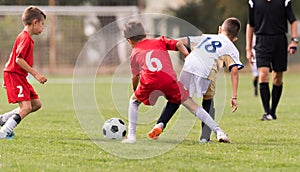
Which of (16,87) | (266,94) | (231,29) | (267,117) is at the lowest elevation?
(267,117)

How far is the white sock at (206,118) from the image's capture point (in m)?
7.66

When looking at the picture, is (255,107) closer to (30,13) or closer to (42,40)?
(30,13)

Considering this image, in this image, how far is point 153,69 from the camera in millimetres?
7395

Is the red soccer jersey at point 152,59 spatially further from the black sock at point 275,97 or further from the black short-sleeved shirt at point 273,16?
the black sock at point 275,97

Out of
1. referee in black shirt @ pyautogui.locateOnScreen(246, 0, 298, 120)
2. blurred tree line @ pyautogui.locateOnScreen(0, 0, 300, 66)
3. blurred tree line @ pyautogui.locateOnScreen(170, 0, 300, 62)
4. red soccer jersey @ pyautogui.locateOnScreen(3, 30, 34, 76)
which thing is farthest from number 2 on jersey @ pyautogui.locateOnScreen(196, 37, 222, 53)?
blurred tree line @ pyautogui.locateOnScreen(170, 0, 300, 62)

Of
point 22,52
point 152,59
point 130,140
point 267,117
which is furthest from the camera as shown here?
point 267,117

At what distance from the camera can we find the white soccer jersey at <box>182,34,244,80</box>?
24.9 feet

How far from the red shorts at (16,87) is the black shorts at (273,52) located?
12.9ft

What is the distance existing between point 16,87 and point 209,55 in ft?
6.70

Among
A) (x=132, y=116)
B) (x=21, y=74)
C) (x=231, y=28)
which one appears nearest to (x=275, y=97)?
(x=231, y=28)

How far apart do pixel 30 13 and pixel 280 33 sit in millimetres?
4134

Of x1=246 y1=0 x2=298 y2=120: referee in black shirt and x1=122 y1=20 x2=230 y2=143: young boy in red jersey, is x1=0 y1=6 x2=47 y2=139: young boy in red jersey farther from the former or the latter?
x1=246 y1=0 x2=298 y2=120: referee in black shirt

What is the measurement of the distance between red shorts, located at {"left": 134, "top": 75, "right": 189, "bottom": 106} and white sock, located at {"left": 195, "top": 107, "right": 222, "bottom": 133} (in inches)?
7.4

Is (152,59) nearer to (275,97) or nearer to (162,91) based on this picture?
(162,91)
